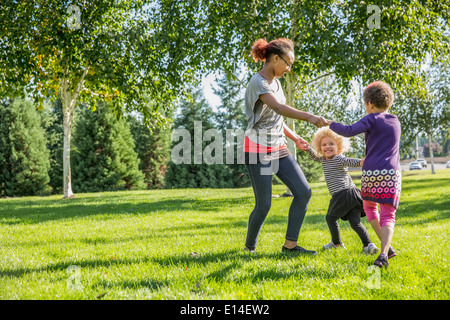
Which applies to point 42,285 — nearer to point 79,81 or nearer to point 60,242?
point 60,242

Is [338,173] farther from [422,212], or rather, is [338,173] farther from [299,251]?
[422,212]

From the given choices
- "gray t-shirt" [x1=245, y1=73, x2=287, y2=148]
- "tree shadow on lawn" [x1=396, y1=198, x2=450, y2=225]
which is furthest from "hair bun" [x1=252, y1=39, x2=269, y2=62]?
"tree shadow on lawn" [x1=396, y1=198, x2=450, y2=225]

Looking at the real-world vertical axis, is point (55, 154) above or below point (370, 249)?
above

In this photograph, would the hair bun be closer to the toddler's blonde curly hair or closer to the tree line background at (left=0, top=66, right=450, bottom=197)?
the toddler's blonde curly hair

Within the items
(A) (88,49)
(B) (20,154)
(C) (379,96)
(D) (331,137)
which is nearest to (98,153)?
(B) (20,154)

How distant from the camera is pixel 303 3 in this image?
10578 mm

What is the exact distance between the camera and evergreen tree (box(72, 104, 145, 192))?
2733cm

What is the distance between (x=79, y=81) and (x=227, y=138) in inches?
656

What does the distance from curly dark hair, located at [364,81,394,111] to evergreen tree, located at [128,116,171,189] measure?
29528 millimetres

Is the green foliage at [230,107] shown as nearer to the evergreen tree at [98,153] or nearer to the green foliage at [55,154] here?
the evergreen tree at [98,153]

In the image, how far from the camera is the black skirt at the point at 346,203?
397 cm

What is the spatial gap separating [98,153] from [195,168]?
23.9 ft

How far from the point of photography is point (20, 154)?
2603 cm
